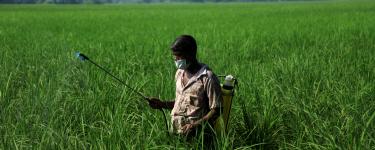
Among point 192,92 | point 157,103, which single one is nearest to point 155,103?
point 157,103

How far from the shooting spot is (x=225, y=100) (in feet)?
7.82

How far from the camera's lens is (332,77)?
4.16 metres

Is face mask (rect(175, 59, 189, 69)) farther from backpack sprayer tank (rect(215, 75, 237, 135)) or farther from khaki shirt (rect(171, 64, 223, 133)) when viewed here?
backpack sprayer tank (rect(215, 75, 237, 135))

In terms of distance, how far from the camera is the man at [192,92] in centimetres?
226

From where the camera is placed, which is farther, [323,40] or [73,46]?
[323,40]

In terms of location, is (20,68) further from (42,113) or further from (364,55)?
(364,55)

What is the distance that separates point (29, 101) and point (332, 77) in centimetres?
256

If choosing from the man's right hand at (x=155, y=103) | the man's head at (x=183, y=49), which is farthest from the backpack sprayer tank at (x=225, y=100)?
the man's right hand at (x=155, y=103)

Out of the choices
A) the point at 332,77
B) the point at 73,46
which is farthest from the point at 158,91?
the point at 73,46

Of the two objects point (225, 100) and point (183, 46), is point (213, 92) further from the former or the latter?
point (183, 46)

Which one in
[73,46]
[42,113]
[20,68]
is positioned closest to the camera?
[42,113]

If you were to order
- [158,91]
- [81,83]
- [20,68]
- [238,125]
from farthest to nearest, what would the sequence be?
1. [20,68]
2. [81,83]
3. [158,91]
4. [238,125]

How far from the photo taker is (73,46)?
743 cm

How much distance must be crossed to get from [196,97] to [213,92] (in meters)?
0.11
